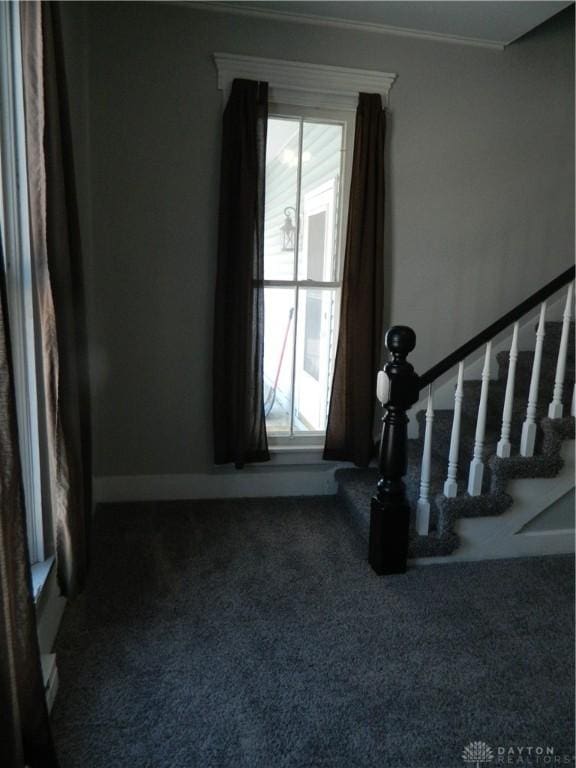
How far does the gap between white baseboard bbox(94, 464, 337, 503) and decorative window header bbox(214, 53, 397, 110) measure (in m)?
2.14

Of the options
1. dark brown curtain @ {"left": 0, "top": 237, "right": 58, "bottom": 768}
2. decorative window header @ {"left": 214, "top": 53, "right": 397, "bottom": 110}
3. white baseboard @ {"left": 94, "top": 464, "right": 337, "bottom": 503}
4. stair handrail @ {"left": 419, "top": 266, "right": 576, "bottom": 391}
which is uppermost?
decorative window header @ {"left": 214, "top": 53, "right": 397, "bottom": 110}

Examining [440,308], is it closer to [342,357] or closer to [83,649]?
[342,357]

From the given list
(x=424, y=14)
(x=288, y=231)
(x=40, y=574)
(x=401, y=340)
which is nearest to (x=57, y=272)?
(x=40, y=574)

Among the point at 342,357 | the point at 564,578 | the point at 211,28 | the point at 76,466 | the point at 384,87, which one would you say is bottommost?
the point at 564,578

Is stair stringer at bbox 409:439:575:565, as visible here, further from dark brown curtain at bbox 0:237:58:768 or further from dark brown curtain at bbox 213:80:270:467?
dark brown curtain at bbox 0:237:58:768

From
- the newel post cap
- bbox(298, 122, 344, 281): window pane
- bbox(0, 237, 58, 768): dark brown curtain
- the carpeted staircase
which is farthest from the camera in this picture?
bbox(298, 122, 344, 281): window pane

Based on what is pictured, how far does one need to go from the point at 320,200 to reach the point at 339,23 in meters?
0.94

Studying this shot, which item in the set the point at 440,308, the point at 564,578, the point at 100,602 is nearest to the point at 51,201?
the point at 100,602

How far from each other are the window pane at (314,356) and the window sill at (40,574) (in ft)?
5.50

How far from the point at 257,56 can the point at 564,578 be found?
308 centimetres

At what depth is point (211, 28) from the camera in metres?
2.87

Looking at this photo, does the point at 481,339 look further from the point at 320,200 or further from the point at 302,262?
the point at 320,200

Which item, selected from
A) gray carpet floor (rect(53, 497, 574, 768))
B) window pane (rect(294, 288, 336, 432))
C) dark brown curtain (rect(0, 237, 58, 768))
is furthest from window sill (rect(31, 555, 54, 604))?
window pane (rect(294, 288, 336, 432))

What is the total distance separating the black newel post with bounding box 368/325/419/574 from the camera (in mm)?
2340
